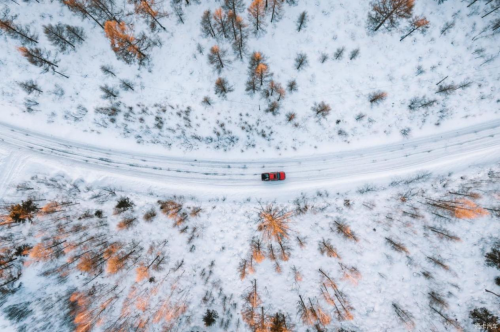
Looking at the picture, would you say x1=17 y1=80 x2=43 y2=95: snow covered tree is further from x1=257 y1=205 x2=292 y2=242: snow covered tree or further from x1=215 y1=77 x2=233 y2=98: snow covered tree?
x1=257 y1=205 x2=292 y2=242: snow covered tree

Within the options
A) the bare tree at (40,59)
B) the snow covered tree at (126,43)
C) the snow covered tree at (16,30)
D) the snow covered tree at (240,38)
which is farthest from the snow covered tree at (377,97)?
the snow covered tree at (16,30)

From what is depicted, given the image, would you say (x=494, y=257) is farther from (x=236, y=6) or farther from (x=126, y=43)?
(x=126, y=43)

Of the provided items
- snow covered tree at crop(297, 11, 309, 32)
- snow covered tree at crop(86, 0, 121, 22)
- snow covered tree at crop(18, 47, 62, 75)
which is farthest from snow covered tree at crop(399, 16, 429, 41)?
snow covered tree at crop(18, 47, 62, 75)

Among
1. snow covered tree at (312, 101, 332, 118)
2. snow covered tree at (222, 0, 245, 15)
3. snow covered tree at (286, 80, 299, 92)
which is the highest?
snow covered tree at (222, 0, 245, 15)

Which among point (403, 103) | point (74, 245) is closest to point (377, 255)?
point (403, 103)

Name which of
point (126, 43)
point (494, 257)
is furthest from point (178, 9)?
point (494, 257)

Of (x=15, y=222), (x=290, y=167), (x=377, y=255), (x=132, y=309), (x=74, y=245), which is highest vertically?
(x=290, y=167)

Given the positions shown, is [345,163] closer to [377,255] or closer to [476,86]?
[377,255]

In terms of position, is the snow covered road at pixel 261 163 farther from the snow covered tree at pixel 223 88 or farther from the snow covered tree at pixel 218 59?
the snow covered tree at pixel 218 59
